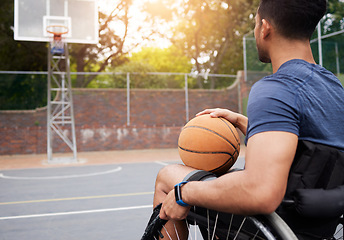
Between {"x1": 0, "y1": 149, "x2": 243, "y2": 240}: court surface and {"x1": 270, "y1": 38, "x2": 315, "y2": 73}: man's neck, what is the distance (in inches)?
104

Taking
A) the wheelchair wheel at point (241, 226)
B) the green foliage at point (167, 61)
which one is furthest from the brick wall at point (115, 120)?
the wheelchair wheel at point (241, 226)

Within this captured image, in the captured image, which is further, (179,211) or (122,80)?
(122,80)

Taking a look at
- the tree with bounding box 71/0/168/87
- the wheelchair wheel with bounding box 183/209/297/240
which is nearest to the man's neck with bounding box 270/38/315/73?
the wheelchair wheel with bounding box 183/209/297/240

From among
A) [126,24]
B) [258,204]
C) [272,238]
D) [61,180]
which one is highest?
[126,24]

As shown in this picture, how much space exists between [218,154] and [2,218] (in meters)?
3.66

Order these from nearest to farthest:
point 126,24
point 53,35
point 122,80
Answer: point 53,35 < point 122,80 < point 126,24

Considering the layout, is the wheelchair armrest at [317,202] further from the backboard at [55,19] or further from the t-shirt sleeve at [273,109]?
the backboard at [55,19]

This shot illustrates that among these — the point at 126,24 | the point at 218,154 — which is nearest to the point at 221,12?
the point at 126,24

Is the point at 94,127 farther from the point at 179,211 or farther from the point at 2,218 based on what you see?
the point at 179,211

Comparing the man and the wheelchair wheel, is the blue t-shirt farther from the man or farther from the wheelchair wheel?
the wheelchair wheel

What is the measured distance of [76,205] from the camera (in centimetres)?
519

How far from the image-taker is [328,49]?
12461mm

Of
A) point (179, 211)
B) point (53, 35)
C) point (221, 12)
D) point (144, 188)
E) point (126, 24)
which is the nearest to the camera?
point (179, 211)

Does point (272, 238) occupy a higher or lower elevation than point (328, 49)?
lower
